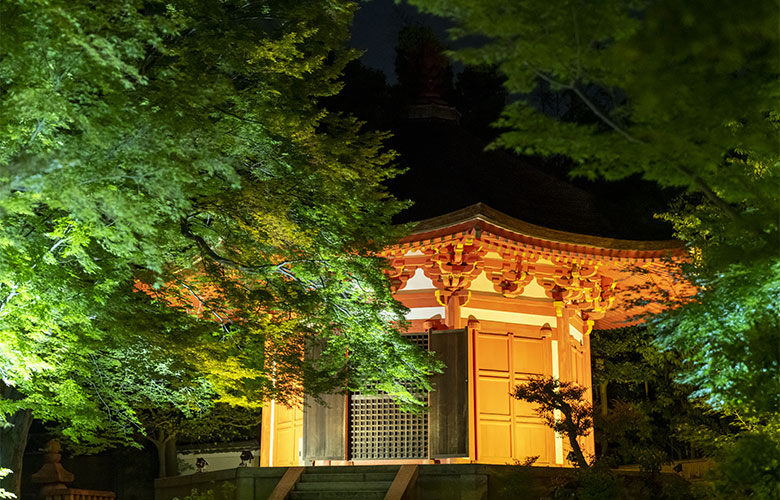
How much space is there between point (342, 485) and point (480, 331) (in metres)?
3.20

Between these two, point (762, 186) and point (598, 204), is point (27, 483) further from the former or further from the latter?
point (762, 186)

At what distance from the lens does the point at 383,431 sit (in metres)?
13.3

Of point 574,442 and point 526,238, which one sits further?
point 526,238

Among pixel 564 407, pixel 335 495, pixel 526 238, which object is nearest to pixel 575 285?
pixel 526 238

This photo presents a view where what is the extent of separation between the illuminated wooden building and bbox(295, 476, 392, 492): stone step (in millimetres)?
1077

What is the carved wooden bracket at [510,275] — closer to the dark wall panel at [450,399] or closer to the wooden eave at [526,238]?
the wooden eave at [526,238]

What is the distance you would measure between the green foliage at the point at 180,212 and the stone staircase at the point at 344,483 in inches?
74.6

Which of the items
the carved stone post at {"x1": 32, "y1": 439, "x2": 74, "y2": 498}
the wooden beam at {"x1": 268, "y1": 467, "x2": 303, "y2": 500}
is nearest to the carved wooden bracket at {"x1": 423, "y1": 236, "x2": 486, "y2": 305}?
the wooden beam at {"x1": 268, "y1": 467, "x2": 303, "y2": 500}

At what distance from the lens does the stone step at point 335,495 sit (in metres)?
11.9

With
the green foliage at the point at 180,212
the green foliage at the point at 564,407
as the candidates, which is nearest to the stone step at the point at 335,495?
the green foliage at the point at 180,212

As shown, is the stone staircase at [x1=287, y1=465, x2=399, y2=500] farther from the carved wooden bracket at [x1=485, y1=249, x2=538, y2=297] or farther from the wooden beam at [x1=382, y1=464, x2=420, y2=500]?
the carved wooden bracket at [x1=485, y1=249, x2=538, y2=297]

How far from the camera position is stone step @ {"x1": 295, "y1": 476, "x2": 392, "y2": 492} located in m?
12.0

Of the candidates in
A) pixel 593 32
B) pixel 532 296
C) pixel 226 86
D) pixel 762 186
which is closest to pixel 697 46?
pixel 593 32

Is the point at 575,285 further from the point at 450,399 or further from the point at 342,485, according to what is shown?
the point at 342,485
